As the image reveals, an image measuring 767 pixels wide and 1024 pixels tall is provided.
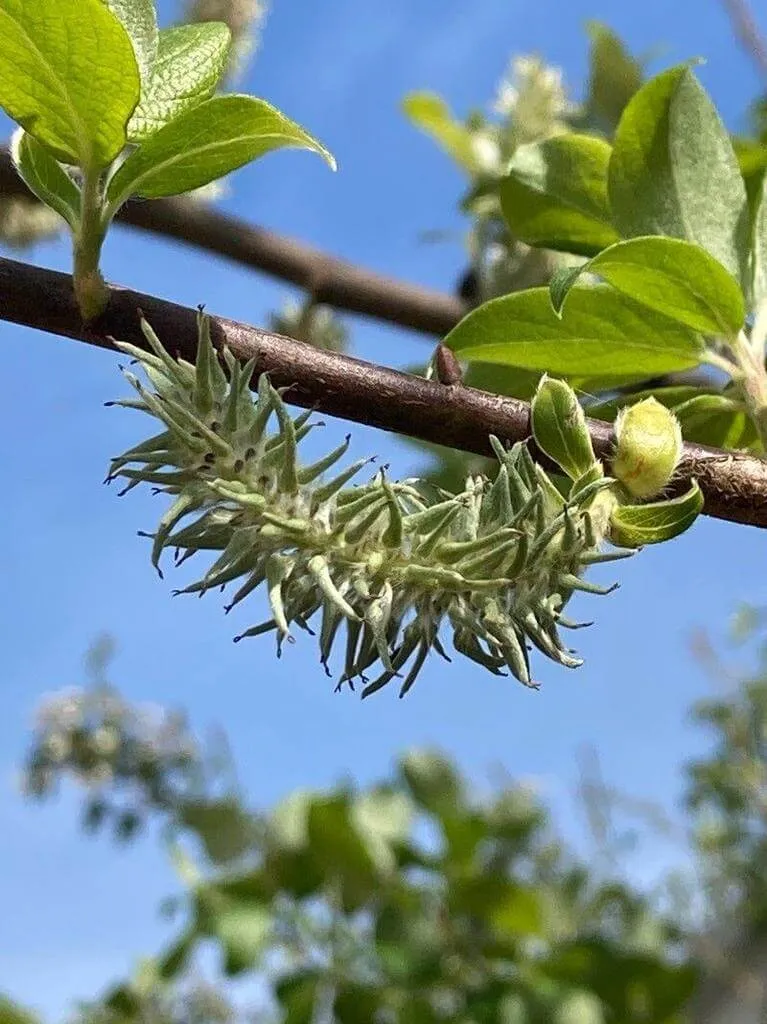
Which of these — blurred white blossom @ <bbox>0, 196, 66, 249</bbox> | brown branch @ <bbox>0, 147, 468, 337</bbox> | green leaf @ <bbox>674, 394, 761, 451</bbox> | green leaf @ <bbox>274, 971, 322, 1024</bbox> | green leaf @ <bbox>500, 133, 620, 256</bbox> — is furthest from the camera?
blurred white blossom @ <bbox>0, 196, 66, 249</bbox>

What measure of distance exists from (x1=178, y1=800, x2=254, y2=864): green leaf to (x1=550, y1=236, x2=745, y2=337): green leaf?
1.57m

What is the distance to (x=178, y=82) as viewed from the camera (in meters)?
0.64

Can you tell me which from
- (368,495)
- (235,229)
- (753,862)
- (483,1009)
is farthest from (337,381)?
(753,862)

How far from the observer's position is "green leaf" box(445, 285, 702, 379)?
72 cm

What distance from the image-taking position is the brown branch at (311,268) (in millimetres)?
1637

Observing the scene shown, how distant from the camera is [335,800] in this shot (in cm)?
186

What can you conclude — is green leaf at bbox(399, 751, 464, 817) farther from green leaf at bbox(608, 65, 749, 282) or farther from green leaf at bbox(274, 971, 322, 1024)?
green leaf at bbox(608, 65, 749, 282)

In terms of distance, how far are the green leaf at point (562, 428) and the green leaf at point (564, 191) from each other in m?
0.34

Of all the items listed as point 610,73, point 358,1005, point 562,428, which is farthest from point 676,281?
point 358,1005

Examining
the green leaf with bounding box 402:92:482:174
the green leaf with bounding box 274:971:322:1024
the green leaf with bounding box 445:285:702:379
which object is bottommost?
the green leaf with bounding box 274:971:322:1024

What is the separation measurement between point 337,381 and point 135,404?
0.12 metres

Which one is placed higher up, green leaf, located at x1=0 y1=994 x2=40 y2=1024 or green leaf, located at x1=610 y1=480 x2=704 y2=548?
green leaf, located at x1=610 y1=480 x2=704 y2=548

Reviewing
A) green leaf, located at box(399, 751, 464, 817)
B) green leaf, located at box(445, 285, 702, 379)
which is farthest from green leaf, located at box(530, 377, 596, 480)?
green leaf, located at box(399, 751, 464, 817)

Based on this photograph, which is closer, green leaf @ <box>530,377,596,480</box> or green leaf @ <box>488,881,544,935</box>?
green leaf @ <box>530,377,596,480</box>
